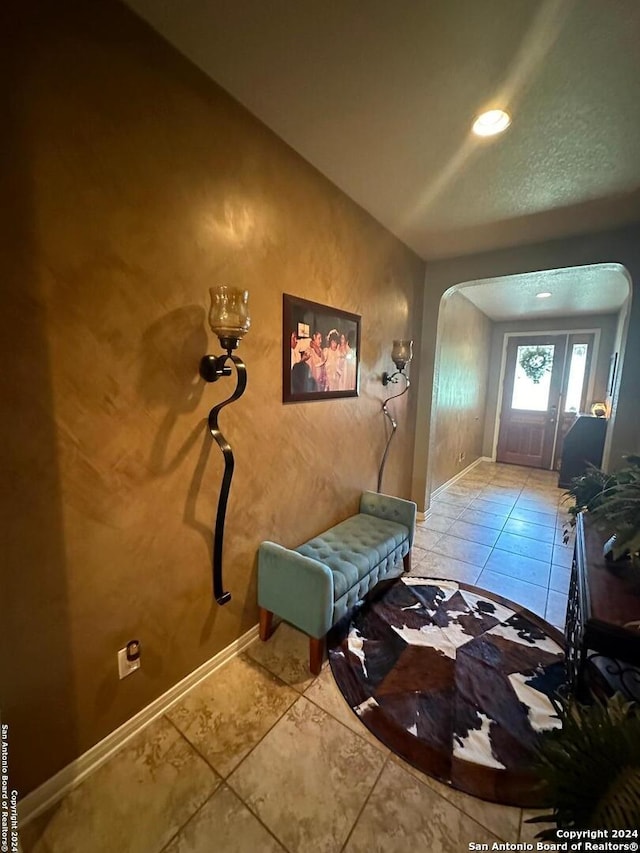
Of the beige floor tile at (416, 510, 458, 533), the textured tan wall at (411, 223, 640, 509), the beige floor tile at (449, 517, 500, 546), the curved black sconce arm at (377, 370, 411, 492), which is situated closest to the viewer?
the textured tan wall at (411, 223, 640, 509)

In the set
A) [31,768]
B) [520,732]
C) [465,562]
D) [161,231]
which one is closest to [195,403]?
[161,231]

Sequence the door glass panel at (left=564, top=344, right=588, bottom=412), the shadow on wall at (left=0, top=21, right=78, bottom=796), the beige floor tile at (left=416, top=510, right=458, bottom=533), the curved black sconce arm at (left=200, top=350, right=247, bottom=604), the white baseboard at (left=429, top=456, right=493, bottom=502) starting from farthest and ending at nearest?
1. the door glass panel at (left=564, top=344, right=588, bottom=412)
2. the white baseboard at (left=429, top=456, right=493, bottom=502)
3. the beige floor tile at (left=416, top=510, right=458, bottom=533)
4. the curved black sconce arm at (left=200, top=350, right=247, bottom=604)
5. the shadow on wall at (left=0, top=21, right=78, bottom=796)

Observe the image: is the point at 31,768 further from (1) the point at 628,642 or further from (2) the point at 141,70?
(2) the point at 141,70

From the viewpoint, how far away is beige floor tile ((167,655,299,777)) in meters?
1.35

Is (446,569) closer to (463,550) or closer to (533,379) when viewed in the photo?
(463,550)

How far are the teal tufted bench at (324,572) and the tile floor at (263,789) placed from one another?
263mm

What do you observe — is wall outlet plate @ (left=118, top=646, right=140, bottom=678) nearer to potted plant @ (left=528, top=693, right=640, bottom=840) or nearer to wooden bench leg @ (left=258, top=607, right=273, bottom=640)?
wooden bench leg @ (left=258, top=607, right=273, bottom=640)

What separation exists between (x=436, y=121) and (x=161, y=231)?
1370 millimetres

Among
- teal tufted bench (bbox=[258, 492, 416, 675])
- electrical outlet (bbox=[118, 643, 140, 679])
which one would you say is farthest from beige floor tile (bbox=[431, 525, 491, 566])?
electrical outlet (bbox=[118, 643, 140, 679])

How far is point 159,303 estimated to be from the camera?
131 centimetres

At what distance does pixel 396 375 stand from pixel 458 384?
2089 millimetres

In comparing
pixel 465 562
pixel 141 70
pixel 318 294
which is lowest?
pixel 465 562

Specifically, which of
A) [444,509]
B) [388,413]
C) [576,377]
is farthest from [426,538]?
[576,377]

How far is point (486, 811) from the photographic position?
117cm
